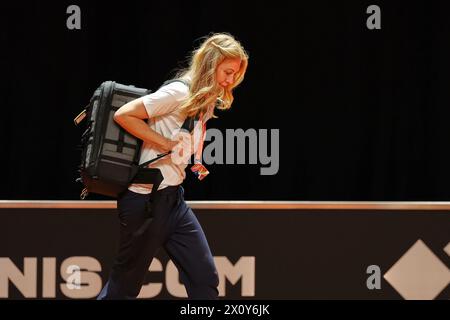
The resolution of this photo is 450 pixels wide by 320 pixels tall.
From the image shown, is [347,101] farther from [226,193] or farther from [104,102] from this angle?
[104,102]

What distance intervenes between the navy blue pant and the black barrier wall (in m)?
1.06

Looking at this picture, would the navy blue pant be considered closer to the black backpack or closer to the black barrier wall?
the black backpack

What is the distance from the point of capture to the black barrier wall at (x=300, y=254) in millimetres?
4188

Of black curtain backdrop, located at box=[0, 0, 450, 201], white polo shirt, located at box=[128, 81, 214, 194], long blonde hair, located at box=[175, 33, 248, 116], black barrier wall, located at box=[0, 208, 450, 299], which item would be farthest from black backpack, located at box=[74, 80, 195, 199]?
black curtain backdrop, located at box=[0, 0, 450, 201]

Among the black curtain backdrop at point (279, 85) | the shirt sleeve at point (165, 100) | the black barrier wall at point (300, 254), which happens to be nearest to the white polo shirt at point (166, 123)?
the shirt sleeve at point (165, 100)

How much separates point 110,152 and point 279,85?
1.82 meters

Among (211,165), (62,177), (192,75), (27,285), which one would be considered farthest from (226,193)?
(192,75)

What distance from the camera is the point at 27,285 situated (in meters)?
4.15

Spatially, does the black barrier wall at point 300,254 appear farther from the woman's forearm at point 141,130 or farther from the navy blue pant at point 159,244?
the woman's forearm at point 141,130

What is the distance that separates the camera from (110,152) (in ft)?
9.81

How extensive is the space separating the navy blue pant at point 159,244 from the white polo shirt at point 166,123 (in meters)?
0.04

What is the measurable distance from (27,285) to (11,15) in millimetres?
1585

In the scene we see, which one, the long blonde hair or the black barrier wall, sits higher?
the long blonde hair

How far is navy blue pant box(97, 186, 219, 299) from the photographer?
3059 millimetres
